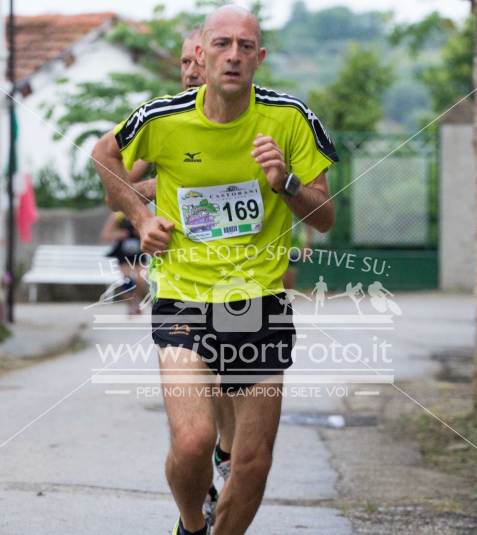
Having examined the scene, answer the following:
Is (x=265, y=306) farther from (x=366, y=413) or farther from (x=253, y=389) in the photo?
(x=366, y=413)

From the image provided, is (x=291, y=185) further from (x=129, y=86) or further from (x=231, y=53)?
(x=129, y=86)

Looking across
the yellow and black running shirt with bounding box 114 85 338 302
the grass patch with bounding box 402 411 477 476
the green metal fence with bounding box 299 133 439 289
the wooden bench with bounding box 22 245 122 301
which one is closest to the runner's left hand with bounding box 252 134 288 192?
the yellow and black running shirt with bounding box 114 85 338 302

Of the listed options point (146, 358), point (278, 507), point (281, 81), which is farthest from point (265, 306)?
point (281, 81)

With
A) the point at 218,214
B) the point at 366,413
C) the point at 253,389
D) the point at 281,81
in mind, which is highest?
the point at 281,81

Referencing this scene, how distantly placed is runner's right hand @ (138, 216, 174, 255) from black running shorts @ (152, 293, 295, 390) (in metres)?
0.22

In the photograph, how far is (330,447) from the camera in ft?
26.3

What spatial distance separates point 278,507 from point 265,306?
5.67ft

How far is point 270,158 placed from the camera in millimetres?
4566

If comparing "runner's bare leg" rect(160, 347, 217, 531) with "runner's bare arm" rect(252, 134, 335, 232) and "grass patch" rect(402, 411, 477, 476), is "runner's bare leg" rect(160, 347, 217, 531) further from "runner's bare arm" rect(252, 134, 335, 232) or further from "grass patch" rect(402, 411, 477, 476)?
"grass patch" rect(402, 411, 477, 476)

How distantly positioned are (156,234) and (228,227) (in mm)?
290

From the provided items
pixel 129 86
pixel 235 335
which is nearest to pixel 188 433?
pixel 235 335

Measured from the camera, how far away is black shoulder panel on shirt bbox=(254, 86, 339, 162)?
491 cm

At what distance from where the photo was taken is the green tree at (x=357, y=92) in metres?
27.9

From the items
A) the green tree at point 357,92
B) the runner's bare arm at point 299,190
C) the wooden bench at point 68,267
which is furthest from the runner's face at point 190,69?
the green tree at point 357,92
